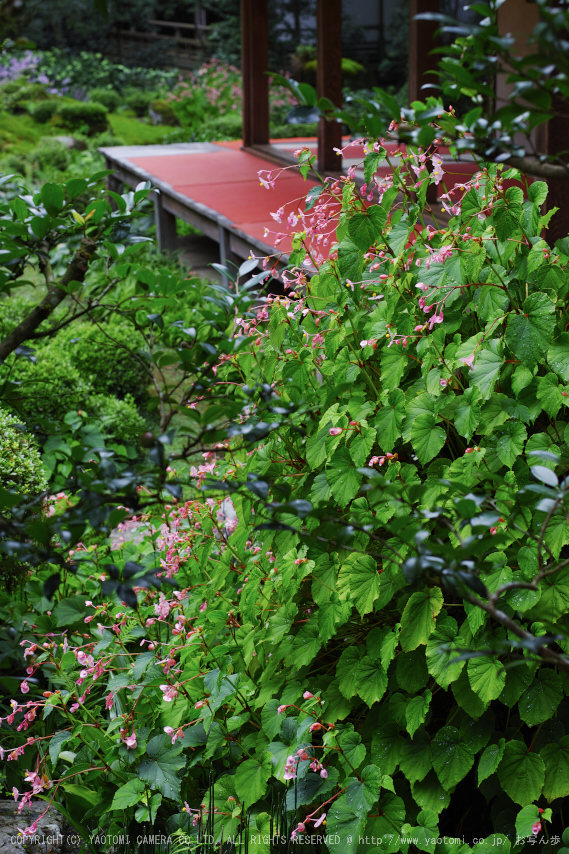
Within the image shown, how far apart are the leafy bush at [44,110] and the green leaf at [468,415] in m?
13.9

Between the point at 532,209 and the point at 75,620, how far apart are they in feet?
4.40

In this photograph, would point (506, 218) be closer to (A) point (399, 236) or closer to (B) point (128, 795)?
(A) point (399, 236)

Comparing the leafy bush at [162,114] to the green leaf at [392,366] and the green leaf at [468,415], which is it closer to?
the green leaf at [392,366]

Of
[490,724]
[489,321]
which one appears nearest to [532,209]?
[489,321]

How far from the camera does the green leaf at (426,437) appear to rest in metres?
1.43

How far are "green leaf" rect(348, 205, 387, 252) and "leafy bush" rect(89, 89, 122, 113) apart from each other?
15.2 m

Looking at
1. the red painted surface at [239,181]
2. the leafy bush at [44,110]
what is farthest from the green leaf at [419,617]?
the leafy bush at [44,110]

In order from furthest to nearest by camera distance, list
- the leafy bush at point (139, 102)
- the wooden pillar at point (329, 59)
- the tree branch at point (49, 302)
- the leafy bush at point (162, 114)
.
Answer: the leafy bush at point (139, 102)
the leafy bush at point (162, 114)
the wooden pillar at point (329, 59)
the tree branch at point (49, 302)

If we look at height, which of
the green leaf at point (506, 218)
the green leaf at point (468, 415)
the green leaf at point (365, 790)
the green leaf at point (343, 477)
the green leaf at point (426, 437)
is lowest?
the green leaf at point (365, 790)

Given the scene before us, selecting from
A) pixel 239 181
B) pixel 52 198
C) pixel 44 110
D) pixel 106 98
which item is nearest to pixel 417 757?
pixel 52 198

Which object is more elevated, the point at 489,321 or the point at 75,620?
the point at 489,321

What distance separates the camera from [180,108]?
12.2 m

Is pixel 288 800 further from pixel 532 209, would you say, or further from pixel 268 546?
pixel 532 209

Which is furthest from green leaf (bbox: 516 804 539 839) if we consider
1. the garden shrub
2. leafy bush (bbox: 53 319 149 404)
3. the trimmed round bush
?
the garden shrub
